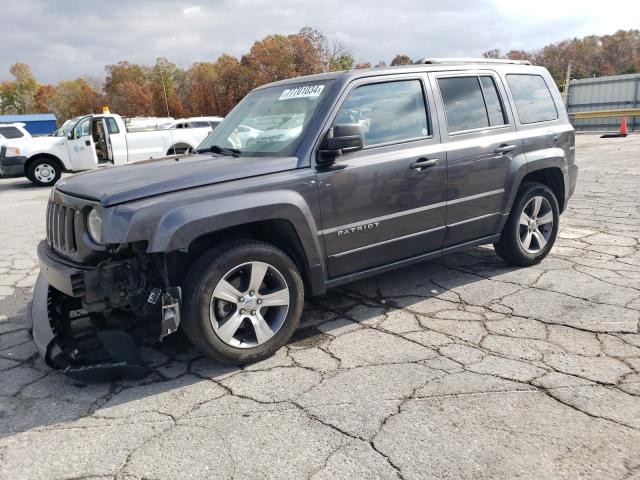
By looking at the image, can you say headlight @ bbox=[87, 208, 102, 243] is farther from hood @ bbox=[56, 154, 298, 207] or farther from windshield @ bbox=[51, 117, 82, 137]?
windshield @ bbox=[51, 117, 82, 137]

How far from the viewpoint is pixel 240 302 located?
338 centimetres

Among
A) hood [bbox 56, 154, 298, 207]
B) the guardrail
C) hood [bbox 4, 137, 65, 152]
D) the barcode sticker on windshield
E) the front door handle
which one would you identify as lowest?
the guardrail

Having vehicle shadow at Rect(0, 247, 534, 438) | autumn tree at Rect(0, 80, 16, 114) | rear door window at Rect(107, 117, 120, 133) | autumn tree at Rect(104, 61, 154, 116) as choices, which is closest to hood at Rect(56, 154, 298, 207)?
vehicle shadow at Rect(0, 247, 534, 438)

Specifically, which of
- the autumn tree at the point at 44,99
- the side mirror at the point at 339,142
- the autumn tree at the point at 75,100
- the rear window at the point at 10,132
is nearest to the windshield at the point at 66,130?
the rear window at the point at 10,132

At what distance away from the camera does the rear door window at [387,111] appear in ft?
12.9

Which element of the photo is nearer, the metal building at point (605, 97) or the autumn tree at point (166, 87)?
the metal building at point (605, 97)

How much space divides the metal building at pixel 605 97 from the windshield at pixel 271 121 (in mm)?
22007

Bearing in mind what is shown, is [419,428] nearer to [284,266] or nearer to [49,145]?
[284,266]

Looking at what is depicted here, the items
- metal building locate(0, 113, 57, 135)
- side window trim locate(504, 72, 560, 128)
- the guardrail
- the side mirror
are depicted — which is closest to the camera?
the side mirror

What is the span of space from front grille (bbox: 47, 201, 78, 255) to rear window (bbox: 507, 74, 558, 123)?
3891 millimetres

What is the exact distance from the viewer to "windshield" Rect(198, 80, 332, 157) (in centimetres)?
384

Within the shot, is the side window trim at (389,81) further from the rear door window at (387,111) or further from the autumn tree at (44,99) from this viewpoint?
the autumn tree at (44,99)

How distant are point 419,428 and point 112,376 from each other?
6.06 feet

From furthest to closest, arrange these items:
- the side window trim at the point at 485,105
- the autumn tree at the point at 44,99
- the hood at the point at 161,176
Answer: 1. the autumn tree at the point at 44,99
2. the side window trim at the point at 485,105
3. the hood at the point at 161,176
